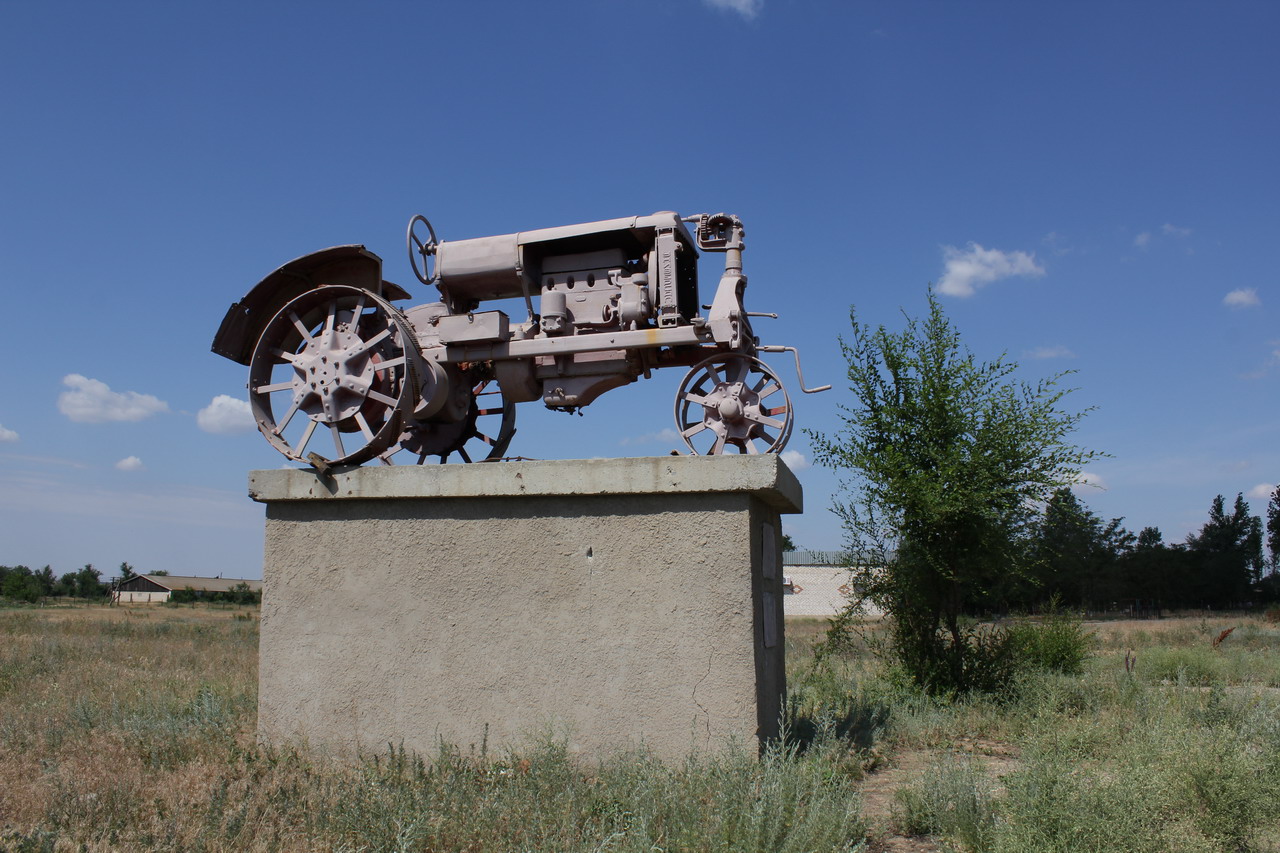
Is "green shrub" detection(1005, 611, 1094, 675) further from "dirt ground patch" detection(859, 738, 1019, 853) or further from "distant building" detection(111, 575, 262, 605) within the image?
"distant building" detection(111, 575, 262, 605)

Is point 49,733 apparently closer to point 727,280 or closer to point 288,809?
point 288,809

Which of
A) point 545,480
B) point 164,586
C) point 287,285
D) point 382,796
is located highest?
point 287,285

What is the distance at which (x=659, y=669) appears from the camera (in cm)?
616

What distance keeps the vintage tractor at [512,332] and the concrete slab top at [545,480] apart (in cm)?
27

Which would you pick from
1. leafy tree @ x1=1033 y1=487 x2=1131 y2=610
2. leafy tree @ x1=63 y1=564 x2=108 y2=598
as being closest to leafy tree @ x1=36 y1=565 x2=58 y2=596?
leafy tree @ x1=63 y1=564 x2=108 y2=598

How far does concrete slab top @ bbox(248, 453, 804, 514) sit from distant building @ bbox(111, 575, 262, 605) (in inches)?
2903

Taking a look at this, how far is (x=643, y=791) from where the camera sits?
5043mm

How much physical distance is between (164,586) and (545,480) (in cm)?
8675

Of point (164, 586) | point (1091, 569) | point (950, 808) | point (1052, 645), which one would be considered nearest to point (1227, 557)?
point (1091, 569)

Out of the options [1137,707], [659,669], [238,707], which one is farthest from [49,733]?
[1137,707]

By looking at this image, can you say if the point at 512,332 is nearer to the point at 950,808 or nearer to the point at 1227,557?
the point at 950,808

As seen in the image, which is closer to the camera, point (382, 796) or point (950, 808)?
point (382, 796)

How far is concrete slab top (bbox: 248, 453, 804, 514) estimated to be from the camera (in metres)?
6.17

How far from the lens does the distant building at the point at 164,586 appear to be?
7596 cm
